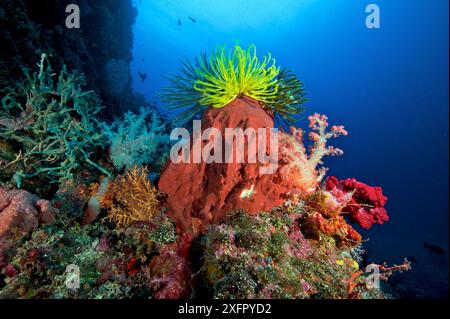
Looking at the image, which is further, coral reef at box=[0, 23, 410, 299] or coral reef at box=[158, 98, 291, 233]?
coral reef at box=[158, 98, 291, 233]

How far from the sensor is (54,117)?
18.4 ft

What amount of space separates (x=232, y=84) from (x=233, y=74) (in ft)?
0.69

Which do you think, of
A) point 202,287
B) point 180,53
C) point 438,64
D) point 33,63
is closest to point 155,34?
point 180,53

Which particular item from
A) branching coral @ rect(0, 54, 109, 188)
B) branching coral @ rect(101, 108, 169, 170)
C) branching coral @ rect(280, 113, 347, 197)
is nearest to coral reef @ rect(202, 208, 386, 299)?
branching coral @ rect(280, 113, 347, 197)

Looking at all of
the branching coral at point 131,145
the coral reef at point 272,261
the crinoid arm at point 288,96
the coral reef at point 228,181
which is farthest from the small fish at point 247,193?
the branching coral at point 131,145

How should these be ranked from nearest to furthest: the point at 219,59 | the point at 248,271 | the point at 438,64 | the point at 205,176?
the point at 248,271 < the point at 219,59 < the point at 205,176 < the point at 438,64

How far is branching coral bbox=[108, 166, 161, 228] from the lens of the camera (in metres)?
4.48

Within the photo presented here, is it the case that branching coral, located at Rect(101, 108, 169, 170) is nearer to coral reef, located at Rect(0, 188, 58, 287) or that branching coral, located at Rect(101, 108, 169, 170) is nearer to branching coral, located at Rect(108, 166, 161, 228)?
branching coral, located at Rect(108, 166, 161, 228)

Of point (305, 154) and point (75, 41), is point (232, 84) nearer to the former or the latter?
point (305, 154)

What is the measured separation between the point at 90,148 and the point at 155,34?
405ft

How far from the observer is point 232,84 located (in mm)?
4355

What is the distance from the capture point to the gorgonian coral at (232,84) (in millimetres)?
4234

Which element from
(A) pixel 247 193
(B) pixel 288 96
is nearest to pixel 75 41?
(B) pixel 288 96
